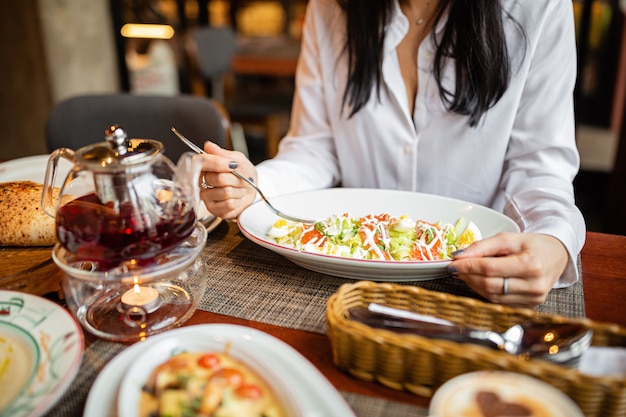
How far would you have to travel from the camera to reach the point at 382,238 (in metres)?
1.00

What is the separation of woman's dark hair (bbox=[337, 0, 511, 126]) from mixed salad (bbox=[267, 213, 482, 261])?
Answer: 1.35 feet

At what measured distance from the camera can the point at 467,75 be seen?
1.32 m

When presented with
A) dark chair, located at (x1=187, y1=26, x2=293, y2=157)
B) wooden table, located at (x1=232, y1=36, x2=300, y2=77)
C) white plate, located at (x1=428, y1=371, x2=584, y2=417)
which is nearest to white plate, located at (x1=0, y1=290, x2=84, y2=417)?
white plate, located at (x1=428, y1=371, x2=584, y2=417)

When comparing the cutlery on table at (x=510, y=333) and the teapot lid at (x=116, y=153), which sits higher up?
the teapot lid at (x=116, y=153)

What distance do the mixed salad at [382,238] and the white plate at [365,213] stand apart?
4 centimetres

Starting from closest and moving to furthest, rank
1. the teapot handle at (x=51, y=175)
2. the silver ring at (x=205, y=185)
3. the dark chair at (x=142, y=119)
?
the teapot handle at (x=51, y=175)
the silver ring at (x=205, y=185)
the dark chair at (x=142, y=119)

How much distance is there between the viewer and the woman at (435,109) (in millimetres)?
1229

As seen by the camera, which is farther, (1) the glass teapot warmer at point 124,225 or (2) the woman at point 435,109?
(2) the woman at point 435,109

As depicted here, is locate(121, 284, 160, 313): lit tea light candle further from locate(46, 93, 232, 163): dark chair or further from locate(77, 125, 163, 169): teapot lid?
locate(46, 93, 232, 163): dark chair

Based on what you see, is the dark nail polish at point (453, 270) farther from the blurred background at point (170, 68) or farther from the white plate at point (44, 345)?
the blurred background at point (170, 68)

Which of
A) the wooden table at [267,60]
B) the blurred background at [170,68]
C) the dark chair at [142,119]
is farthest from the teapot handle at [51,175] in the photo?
the wooden table at [267,60]

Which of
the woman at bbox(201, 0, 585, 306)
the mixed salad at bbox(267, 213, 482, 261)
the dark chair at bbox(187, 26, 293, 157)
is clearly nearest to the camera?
the mixed salad at bbox(267, 213, 482, 261)

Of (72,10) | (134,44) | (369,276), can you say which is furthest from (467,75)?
(134,44)

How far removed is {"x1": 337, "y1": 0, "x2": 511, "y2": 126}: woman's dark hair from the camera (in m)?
1.25
